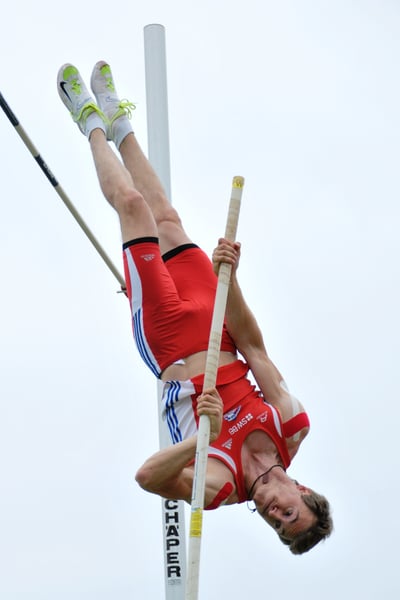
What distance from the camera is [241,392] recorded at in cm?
1041

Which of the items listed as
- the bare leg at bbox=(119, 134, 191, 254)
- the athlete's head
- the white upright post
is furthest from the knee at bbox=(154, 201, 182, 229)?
the athlete's head

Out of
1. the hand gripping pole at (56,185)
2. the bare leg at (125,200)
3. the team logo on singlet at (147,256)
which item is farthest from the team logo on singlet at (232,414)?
the hand gripping pole at (56,185)

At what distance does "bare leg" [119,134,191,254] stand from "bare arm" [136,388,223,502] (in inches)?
70.2

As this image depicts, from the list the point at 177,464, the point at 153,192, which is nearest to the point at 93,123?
the point at 153,192

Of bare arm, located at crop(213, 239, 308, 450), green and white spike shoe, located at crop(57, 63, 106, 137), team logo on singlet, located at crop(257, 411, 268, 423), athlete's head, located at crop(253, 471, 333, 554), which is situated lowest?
athlete's head, located at crop(253, 471, 333, 554)

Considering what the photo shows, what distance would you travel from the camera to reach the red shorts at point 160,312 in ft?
34.2

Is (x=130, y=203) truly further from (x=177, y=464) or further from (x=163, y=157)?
(x=163, y=157)

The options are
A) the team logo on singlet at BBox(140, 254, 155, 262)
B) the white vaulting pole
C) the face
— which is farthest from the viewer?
the team logo on singlet at BBox(140, 254, 155, 262)

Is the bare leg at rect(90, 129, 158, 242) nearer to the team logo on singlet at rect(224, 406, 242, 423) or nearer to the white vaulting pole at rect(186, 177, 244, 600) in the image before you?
the white vaulting pole at rect(186, 177, 244, 600)

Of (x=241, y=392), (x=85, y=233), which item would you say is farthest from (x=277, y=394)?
(x=85, y=233)

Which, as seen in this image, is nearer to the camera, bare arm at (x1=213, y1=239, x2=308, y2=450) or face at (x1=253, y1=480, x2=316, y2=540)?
face at (x1=253, y1=480, x2=316, y2=540)

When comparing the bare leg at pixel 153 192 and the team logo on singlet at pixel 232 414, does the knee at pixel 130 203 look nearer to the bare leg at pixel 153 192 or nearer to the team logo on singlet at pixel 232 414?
the bare leg at pixel 153 192

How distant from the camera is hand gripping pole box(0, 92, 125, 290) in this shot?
11.4m

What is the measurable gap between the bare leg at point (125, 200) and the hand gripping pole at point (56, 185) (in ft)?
3.39
